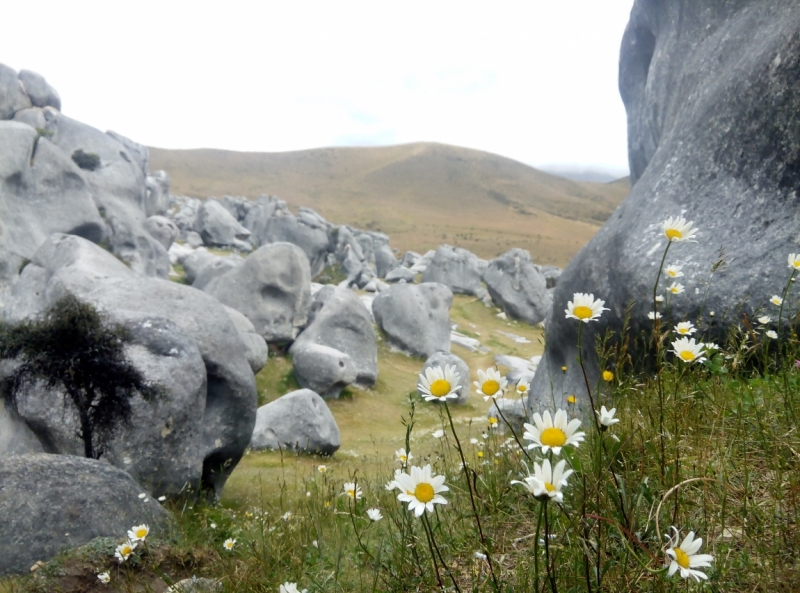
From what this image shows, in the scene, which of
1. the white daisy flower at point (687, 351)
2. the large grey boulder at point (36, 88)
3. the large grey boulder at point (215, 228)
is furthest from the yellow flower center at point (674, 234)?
the large grey boulder at point (215, 228)

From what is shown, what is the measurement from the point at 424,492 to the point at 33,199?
30.7 meters

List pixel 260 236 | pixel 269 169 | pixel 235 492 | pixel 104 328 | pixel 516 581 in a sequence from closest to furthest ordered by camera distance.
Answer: pixel 516 581 → pixel 104 328 → pixel 235 492 → pixel 260 236 → pixel 269 169

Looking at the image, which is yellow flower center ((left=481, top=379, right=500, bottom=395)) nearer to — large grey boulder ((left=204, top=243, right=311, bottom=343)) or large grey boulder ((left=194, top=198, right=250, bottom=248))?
large grey boulder ((left=204, top=243, right=311, bottom=343))

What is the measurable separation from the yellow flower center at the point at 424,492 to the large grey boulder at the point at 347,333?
860 inches

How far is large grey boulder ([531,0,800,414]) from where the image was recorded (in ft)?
19.0

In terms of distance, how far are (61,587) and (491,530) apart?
327cm

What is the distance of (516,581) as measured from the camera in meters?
2.29

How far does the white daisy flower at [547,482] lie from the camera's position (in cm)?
130

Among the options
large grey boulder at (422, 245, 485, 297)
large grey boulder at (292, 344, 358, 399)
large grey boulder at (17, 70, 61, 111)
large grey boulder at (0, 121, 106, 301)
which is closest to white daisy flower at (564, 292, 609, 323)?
large grey boulder at (292, 344, 358, 399)

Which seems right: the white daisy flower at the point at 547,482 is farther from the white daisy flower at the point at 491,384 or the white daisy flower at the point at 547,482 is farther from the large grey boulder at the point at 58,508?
the large grey boulder at the point at 58,508

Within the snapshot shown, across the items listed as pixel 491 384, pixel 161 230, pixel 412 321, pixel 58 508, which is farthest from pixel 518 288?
pixel 491 384

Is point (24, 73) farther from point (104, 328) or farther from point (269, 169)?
point (269, 169)

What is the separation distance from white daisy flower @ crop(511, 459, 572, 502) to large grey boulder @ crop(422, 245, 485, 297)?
45494 millimetres

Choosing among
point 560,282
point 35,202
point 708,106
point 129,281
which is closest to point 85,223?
point 35,202
